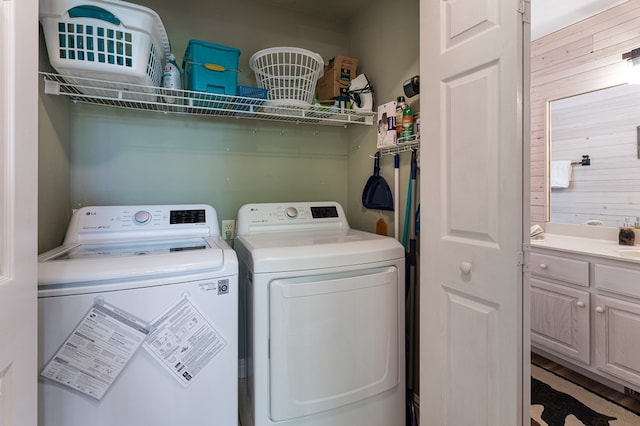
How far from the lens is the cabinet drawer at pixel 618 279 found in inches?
68.6

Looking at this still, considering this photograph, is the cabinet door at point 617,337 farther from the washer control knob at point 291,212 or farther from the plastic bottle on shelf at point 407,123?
the washer control knob at point 291,212

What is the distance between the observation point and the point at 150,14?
128 centimetres

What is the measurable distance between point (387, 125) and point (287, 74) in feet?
2.08

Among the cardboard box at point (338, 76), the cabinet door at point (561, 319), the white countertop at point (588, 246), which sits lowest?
the cabinet door at point (561, 319)

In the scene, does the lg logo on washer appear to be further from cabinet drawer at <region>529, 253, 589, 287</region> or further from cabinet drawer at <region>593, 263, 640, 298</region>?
cabinet drawer at <region>593, 263, 640, 298</region>

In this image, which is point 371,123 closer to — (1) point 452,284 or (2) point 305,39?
(2) point 305,39

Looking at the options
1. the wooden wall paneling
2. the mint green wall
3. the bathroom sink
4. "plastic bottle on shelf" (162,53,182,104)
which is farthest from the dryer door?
the wooden wall paneling

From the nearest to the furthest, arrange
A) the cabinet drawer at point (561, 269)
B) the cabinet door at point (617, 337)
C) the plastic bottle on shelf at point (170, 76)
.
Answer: the plastic bottle on shelf at point (170, 76)
the cabinet door at point (617, 337)
the cabinet drawer at point (561, 269)

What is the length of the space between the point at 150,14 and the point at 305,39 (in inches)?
46.7

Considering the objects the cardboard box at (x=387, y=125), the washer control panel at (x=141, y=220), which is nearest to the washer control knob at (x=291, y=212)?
the washer control panel at (x=141, y=220)

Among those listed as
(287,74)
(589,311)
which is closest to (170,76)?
(287,74)

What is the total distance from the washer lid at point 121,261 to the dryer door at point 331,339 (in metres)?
0.31

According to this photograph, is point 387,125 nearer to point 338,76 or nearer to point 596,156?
point 338,76

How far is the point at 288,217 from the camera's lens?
1.88 meters
